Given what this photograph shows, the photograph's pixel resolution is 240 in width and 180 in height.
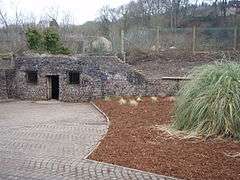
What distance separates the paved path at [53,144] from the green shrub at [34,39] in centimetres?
535

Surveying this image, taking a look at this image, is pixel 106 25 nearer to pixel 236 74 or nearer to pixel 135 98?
pixel 135 98

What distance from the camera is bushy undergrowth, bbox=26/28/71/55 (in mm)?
19922

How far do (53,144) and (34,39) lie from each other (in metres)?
11.8

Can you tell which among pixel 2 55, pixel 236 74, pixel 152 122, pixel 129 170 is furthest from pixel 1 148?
pixel 2 55

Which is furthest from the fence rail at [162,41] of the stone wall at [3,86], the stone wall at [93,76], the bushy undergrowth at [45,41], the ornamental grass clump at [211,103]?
the ornamental grass clump at [211,103]

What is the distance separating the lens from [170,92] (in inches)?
706

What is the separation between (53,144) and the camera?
30.6 ft

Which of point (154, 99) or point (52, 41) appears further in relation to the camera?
point (52, 41)

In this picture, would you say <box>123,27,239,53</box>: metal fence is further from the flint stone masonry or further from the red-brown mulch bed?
the red-brown mulch bed

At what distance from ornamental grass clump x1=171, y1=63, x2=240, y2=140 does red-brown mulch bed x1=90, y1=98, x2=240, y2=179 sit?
433 mm

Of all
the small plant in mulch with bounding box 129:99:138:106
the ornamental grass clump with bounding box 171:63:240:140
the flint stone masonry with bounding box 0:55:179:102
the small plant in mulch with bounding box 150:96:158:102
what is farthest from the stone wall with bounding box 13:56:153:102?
the ornamental grass clump with bounding box 171:63:240:140

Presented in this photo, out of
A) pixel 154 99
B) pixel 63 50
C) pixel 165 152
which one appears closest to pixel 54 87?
pixel 63 50

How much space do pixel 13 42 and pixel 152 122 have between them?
1389 cm

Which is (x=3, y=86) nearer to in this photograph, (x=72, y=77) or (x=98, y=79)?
(x=72, y=77)
